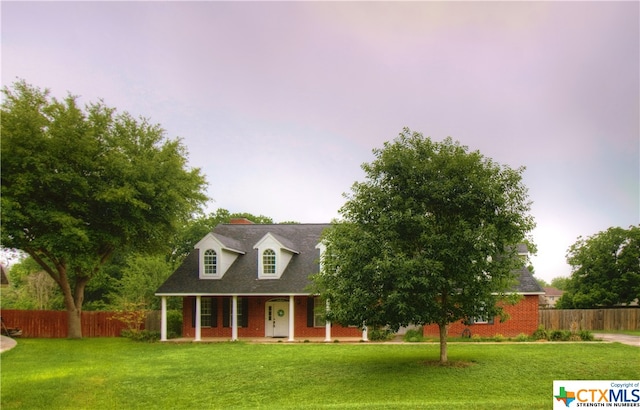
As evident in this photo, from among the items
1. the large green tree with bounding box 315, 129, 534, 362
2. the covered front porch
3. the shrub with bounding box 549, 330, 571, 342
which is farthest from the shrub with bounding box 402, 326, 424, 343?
the large green tree with bounding box 315, 129, 534, 362

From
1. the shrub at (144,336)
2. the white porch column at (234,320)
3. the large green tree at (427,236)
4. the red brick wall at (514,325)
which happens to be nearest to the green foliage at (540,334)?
the red brick wall at (514,325)

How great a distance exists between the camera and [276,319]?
91.4 feet

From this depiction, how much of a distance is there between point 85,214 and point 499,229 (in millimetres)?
20299

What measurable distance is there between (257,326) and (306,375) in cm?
1316

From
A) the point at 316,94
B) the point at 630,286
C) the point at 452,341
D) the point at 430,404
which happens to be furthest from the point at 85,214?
the point at 630,286

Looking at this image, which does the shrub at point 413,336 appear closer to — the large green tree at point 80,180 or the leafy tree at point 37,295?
the large green tree at point 80,180

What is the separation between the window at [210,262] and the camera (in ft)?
91.5

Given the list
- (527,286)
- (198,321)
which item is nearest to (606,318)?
(527,286)

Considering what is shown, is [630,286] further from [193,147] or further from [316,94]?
[193,147]

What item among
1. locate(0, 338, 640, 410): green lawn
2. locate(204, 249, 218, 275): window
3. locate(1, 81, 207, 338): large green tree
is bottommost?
locate(0, 338, 640, 410): green lawn

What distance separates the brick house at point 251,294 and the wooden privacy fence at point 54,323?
4.49 metres

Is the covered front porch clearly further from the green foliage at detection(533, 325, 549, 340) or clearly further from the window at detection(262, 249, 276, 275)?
the green foliage at detection(533, 325, 549, 340)

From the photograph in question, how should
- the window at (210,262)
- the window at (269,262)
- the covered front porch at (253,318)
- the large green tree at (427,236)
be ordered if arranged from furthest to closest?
the window at (210,262) < the window at (269,262) < the covered front porch at (253,318) < the large green tree at (427,236)

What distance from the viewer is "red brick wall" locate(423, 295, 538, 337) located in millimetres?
26328
